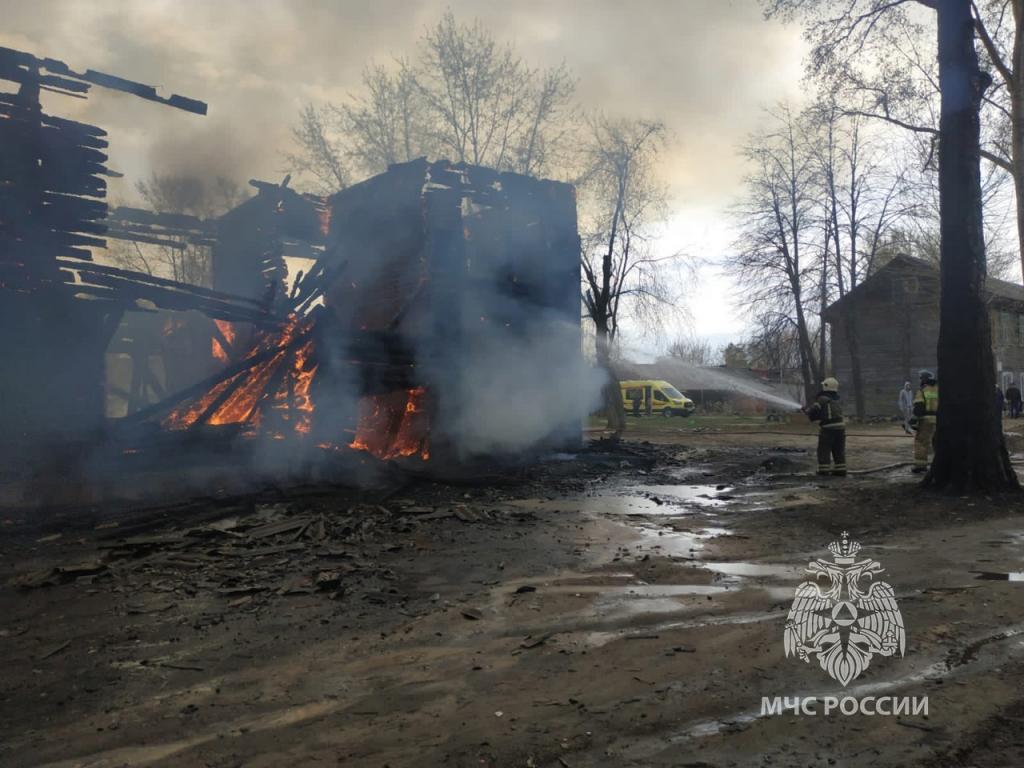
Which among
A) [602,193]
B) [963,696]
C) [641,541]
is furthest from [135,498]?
[602,193]

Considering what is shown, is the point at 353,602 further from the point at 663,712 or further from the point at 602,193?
the point at 602,193

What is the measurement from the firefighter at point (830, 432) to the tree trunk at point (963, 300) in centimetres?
198

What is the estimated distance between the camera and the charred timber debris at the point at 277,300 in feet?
32.5

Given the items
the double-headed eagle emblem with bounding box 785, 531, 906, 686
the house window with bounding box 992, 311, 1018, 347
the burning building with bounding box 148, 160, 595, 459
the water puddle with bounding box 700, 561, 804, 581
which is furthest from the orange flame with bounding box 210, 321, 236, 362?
the house window with bounding box 992, 311, 1018, 347

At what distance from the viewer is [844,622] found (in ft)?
15.4

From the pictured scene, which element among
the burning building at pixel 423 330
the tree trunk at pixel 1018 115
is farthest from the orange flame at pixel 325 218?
the tree trunk at pixel 1018 115

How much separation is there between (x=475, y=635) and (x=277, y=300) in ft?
38.2

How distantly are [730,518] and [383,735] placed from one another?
259 inches

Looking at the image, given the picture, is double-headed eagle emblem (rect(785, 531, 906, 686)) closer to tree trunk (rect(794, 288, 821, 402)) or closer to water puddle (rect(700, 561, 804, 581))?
water puddle (rect(700, 561, 804, 581))

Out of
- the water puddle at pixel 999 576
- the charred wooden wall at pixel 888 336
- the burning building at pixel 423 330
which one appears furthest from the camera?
the charred wooden wall at pixel 888 336

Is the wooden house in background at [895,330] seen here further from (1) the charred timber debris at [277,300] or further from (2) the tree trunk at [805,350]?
(1) the charred timber debris at [277,300]

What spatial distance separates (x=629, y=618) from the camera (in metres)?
4.95

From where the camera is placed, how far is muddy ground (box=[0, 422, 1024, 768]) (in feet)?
10.5

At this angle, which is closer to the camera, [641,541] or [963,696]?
[963,696]
